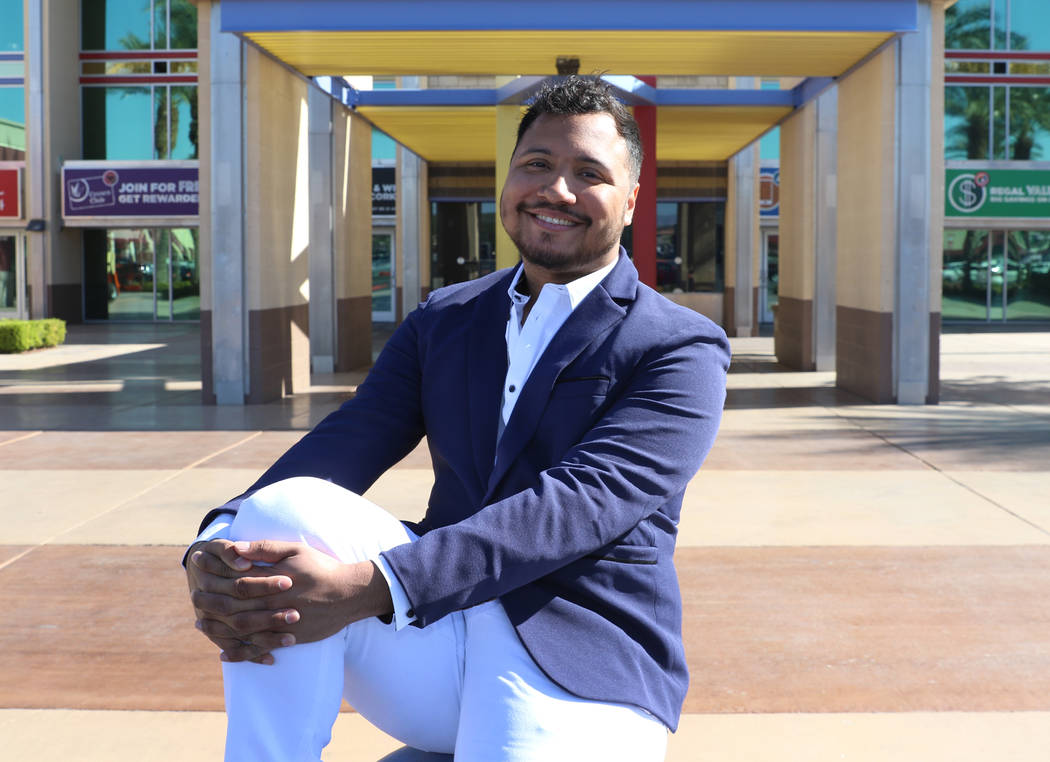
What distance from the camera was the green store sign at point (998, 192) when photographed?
2636 centimetres

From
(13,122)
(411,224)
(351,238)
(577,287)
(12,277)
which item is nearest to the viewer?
(577,287)

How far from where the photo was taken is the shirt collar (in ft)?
8.33

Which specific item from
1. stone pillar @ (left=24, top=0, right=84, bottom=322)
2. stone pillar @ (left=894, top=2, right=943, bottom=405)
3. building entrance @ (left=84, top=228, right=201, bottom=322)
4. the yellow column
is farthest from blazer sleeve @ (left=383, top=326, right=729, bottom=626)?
building entrance @ (left=84, top=228, right=201, bottom=322)

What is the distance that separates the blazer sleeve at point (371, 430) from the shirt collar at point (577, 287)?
253mm

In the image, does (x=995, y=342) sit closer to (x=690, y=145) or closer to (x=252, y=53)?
(x=690, y=145)

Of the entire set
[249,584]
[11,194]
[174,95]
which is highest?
[174,95]

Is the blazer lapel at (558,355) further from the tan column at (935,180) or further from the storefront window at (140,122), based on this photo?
the storefront window at (140,122)

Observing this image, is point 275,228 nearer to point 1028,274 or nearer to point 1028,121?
point 1028,121

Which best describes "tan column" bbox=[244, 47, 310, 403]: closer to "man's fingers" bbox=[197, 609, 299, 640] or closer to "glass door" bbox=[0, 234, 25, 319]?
"man's fingers" bbox=[197, 609, 299, 640]

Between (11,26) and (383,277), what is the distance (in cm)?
1101

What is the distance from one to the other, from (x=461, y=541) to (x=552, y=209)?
0.77 m

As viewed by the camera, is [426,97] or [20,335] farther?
[20,335]

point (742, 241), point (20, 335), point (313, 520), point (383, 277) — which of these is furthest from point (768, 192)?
point (313, 520)

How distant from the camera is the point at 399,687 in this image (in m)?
2.22
